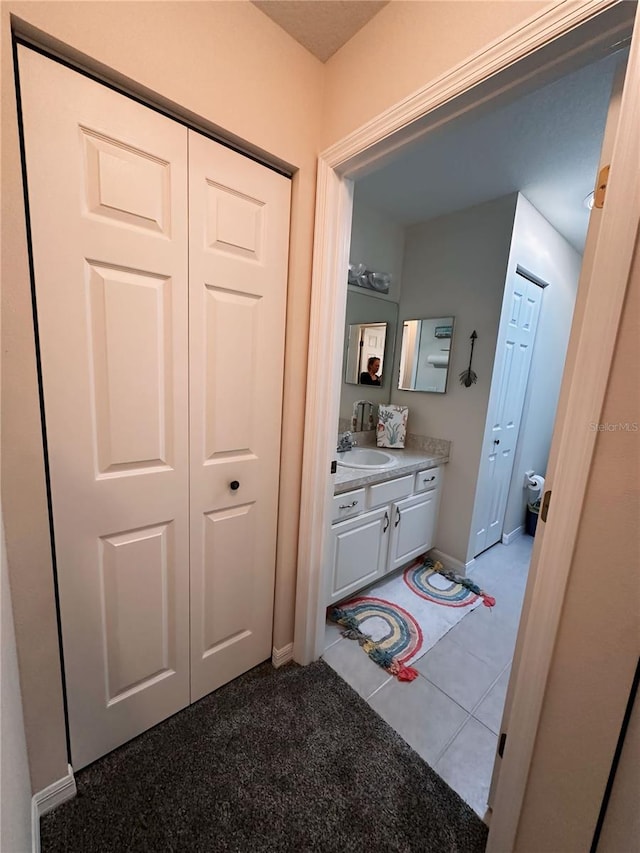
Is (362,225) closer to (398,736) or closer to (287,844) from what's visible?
(398,736)

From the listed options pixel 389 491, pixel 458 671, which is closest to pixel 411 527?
pixel 389 491

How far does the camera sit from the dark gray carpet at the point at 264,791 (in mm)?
979

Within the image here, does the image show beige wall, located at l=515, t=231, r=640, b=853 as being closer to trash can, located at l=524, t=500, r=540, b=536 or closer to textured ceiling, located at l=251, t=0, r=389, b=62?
textured ceiling, located at l=251, t=0, r=389, b=62

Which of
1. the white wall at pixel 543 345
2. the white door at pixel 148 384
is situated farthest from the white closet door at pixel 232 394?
the white wall at pixel 543 345

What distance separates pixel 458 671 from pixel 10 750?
1691 millimetres

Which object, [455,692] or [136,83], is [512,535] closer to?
[455,692]

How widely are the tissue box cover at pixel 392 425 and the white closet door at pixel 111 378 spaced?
1641mm

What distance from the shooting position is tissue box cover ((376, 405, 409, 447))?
2.47 meters

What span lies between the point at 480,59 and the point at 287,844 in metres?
2.17

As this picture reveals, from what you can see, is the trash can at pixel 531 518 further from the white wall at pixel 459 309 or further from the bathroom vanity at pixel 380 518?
the bathroom vanity at pixel 380 518

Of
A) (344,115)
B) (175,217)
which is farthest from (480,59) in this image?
(175,217)

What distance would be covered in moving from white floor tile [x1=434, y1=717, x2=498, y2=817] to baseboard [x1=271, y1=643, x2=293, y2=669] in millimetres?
702

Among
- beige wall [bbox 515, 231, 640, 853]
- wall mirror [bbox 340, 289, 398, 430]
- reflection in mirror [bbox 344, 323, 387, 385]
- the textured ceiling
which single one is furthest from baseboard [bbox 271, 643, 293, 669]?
the textured ceiling

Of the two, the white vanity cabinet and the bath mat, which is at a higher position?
the white vanity cabinet
